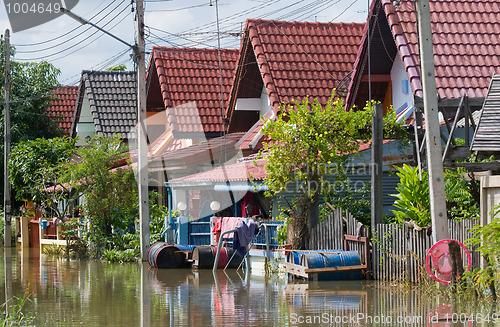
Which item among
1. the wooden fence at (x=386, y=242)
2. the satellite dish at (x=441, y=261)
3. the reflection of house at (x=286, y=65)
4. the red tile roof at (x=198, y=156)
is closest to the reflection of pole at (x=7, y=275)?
the red tile roof at (x=198, y=156)

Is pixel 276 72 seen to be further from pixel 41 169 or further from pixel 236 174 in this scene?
pixel 41 169

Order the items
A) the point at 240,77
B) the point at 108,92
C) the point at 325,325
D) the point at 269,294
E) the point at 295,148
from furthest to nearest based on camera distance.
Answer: the point at 108,92 → the point at 240,77 → the point at 295,148 → the point at 269,294 → the point at 325,325

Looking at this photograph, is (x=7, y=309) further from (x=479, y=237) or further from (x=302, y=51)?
(x=302, y=51)

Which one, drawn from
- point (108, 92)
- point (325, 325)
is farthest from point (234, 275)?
point (108, 92)

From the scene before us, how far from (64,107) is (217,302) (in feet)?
105

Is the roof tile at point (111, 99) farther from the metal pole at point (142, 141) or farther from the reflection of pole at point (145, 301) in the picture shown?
the reflection of pole at point (145, 301)

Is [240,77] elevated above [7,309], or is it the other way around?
[240,77]

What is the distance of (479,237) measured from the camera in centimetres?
1375

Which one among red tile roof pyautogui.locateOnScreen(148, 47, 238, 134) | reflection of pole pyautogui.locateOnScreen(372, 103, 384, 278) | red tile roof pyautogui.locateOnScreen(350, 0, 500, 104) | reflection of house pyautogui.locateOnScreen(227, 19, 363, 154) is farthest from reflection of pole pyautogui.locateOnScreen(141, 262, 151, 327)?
red tile roof pyautogui.locateOnScreen(148, 47, 238, 134)

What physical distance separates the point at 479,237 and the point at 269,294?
3.94 meters

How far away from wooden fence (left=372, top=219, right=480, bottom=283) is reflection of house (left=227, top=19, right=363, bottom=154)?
28.5 feet

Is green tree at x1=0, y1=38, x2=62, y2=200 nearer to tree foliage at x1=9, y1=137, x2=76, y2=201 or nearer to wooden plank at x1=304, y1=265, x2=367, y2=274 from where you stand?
tree foliage at x1=9, y1=137, x2=76, y2=201

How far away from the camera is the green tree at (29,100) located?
128ft

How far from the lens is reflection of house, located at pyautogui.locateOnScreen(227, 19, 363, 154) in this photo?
2606 cm
